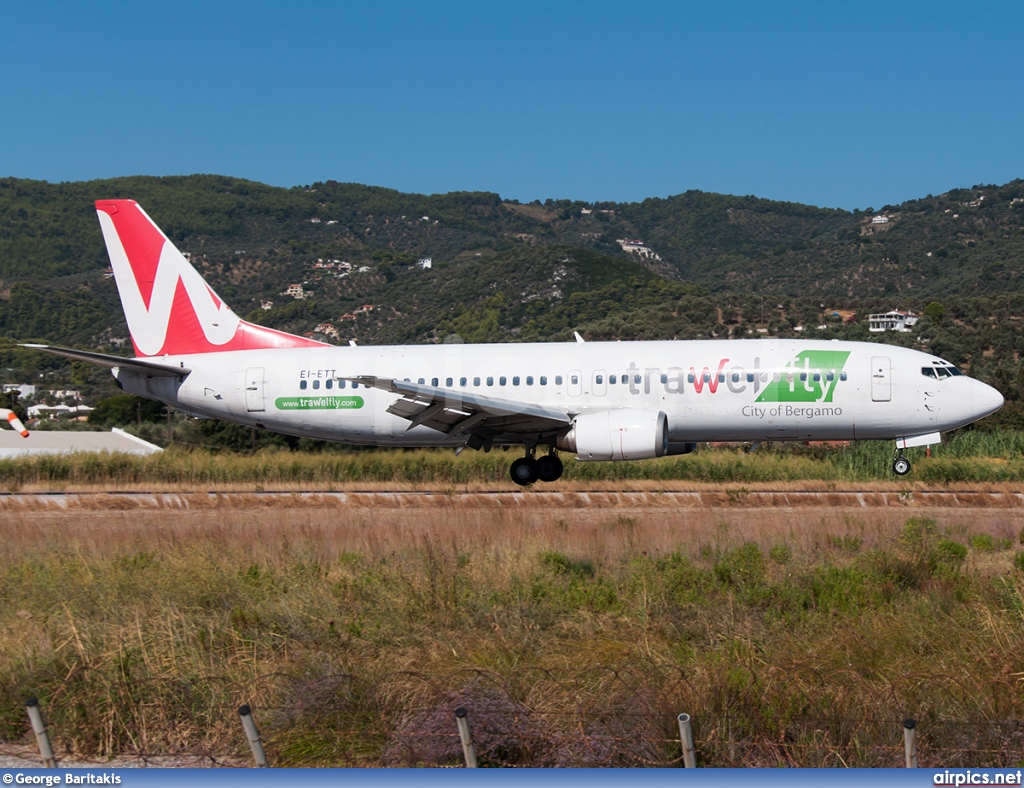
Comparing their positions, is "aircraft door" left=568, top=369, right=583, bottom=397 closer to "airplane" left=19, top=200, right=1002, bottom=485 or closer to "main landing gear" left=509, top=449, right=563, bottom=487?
"airplane" left=19, top=200, right=1002, bottom=485

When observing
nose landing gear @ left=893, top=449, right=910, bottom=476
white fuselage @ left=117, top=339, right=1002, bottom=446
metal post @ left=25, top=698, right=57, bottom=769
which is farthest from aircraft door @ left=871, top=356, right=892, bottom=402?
metal post @ left=25, top=698, right=57, bottom=769

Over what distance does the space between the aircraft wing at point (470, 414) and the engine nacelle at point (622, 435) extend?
891 mm

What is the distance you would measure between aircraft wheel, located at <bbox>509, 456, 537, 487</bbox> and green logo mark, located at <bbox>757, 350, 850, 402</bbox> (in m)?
5.72

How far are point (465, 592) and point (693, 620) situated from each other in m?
3.06

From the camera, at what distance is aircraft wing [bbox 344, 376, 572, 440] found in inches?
887

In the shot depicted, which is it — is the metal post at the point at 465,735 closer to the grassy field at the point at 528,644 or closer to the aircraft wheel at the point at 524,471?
the grassy field at the point at 528,644

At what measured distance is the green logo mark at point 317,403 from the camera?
25.9m

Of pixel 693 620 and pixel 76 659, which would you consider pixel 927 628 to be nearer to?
pixel 693 620

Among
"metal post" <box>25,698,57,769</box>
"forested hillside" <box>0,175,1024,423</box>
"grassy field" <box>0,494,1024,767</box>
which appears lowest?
"grassy field" <box>0,494,1024,767</box>

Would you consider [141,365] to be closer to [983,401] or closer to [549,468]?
[549,468]

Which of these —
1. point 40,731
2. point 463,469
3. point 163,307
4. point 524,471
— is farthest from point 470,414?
point 40,731

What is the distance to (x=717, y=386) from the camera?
24.2m

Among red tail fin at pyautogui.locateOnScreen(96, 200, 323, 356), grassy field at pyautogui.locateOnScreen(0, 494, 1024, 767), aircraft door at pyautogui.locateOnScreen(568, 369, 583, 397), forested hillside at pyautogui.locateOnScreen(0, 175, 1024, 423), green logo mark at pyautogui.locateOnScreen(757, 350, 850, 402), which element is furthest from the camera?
forested hillside at pyautogui.locateOnScreen(0, 175, 1024, 423)

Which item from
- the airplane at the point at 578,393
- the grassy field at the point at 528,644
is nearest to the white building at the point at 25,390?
the airplane at the point at 578,393
